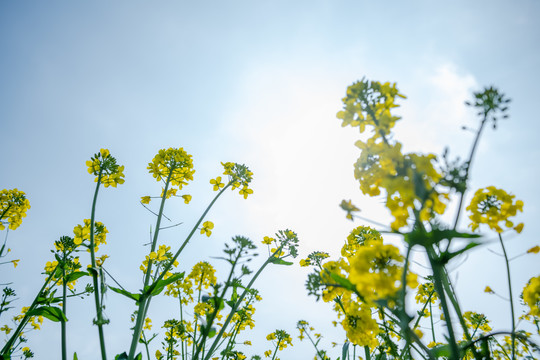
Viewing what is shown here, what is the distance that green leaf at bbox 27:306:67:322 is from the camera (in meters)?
2.79

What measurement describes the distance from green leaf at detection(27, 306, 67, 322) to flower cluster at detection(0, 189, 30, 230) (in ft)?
10.8

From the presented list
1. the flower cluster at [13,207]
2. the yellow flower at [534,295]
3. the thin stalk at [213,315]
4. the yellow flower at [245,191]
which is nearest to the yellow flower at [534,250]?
the yellow flower at [534,295]

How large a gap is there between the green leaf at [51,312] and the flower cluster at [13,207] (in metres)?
3.28

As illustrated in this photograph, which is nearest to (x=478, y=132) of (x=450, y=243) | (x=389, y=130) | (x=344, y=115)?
(x=389, y=130)

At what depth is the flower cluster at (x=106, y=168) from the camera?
3.78 m

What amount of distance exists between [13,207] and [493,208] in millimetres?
7266

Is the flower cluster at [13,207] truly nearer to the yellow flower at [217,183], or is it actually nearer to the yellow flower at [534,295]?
the yellow flower at [217,183]

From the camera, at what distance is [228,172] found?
452 centimetres

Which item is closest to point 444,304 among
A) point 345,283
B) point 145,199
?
point 345,283

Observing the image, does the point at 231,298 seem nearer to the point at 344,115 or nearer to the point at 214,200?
the point at 214,200

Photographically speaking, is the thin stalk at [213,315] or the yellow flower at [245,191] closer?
the thin stalk at [213,315]

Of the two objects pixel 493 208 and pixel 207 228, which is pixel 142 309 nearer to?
pixel 207 228

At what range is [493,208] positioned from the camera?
209 centimetres

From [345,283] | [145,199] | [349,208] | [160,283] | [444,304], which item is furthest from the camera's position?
[145,199]
